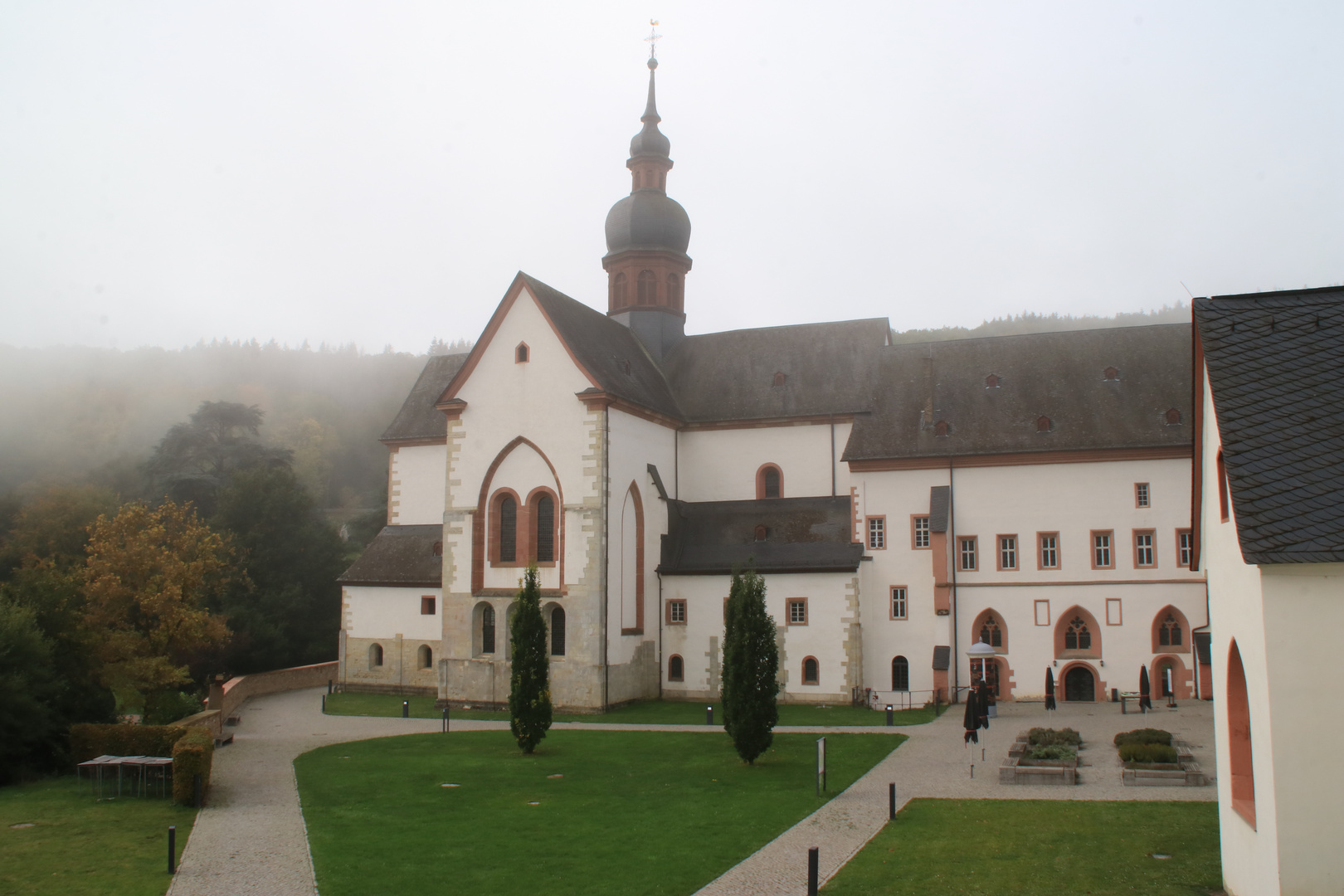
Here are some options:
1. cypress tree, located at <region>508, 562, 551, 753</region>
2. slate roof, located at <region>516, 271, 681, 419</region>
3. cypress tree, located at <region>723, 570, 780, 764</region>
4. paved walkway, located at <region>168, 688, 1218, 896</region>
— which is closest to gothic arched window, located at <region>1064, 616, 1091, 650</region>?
paved walkway, located at <region>168, 688, 1218, 896</region>

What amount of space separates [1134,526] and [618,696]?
58.0 feet

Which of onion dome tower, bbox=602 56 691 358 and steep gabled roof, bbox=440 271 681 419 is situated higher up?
onion dome tower, bbox=602 56 691 358

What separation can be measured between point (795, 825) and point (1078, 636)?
68.0 ft

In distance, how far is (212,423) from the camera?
64.4m

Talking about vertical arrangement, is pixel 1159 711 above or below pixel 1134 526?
below

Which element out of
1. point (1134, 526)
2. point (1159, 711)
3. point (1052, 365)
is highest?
point (1052, 365)

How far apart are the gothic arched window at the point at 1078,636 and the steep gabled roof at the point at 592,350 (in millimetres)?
15710

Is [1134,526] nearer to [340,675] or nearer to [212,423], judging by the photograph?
[340,675]

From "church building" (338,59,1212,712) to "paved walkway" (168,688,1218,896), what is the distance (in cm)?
285

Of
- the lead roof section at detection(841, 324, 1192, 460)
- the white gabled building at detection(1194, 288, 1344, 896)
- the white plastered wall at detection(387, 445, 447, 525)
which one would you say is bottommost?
the white gabled building at detection(1194, 288, 1344, 896)

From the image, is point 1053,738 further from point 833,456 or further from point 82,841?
point 82,841

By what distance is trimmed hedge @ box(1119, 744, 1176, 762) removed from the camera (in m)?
19.9

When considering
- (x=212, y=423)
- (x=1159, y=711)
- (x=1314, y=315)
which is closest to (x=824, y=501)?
(x=1159, y=711)

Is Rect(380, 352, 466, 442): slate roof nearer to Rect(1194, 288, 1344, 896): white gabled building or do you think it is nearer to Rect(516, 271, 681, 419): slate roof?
Rect(516, 271, 681, 419): slate roof
